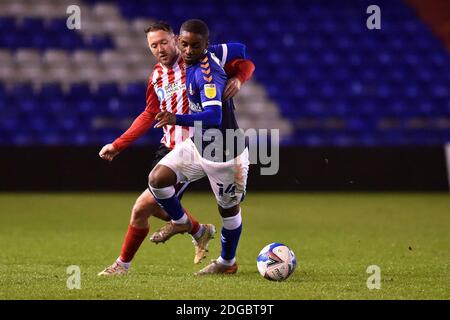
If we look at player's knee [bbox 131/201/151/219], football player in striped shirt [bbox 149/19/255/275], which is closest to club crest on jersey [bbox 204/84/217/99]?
football player in striped shirt [bbox 149/19/255/275]

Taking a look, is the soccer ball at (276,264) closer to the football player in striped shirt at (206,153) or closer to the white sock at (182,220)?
the football player in striped shirt at (206,153)

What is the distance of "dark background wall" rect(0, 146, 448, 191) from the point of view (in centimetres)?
1458

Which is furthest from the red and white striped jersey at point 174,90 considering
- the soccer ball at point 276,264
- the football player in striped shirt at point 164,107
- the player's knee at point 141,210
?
the soccer ball at point 276,264

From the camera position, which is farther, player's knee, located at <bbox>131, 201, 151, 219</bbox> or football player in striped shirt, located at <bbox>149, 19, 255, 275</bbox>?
player's knee, located at <bbox>131, 201, 151, 219</bbox>

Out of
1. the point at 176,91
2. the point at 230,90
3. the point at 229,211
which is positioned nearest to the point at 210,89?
the point at 230,90

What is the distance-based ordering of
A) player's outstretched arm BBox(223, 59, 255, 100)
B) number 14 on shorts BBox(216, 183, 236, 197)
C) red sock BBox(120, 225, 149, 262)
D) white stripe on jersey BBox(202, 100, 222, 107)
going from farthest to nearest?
red sock BBox(120, 225, 149, 262) → number 14 on shorts BBox(216, 183, 236, 197) → player's outstretched arm BBox(223, 59, 255, 100) → white stripe on jersey BBox(202, 100, 222, 107)

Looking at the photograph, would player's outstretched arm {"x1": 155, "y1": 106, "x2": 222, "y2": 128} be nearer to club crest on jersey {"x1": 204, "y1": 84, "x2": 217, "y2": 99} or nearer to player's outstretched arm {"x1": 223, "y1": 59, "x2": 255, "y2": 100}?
club crest on jersey {"x1": 204, "y1": 84, "x2": 217, "y2": 99}

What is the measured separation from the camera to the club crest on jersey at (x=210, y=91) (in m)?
5.77

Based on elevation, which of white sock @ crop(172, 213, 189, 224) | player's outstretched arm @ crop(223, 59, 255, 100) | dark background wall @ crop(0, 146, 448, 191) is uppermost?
player's outstretched arm @ crop(223, 59, 255, 100)

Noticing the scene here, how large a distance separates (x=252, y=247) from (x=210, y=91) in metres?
2.86

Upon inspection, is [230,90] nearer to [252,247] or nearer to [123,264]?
[123,264]

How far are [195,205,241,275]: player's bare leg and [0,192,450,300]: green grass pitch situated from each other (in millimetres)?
139

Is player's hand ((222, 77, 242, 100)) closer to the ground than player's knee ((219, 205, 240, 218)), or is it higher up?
higher up
